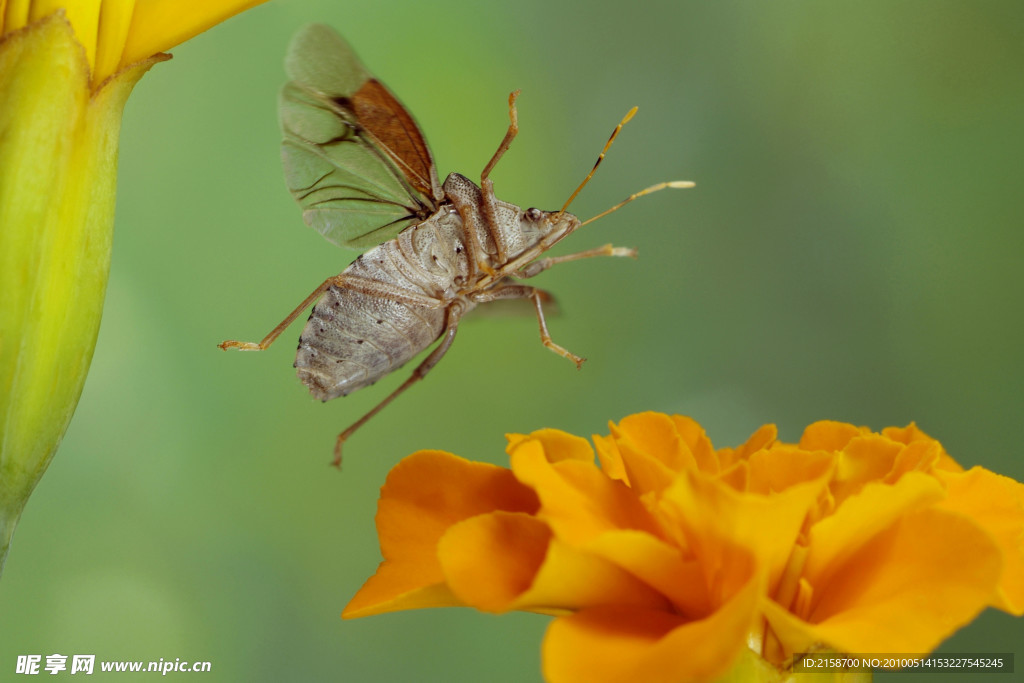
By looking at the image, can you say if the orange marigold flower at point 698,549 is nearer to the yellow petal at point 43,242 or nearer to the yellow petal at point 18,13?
the yellow petal at point 43,242

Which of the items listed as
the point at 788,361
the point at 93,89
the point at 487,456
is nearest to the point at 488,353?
the point at 487,456

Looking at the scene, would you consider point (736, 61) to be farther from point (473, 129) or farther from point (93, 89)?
point (93, 89)

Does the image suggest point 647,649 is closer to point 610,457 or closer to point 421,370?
point 610,457

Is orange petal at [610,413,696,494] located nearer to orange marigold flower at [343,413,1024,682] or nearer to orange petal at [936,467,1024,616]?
orange marigold flower at [343,413,1024,682]

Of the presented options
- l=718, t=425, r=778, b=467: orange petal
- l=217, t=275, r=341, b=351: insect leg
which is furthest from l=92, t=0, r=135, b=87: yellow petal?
l=718, t=425, r=778, b=467: orange petal

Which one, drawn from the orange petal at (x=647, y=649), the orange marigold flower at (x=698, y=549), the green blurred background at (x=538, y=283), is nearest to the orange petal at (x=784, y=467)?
the orange marigold flower at (x=698, y=549)

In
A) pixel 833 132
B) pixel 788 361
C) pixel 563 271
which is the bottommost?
pixel 788 361

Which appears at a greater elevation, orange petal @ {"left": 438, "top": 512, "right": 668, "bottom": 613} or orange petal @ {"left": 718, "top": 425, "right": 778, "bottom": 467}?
orange petal @ {"left": 718, "top": 425, "right": 778, "bottom": 467}
